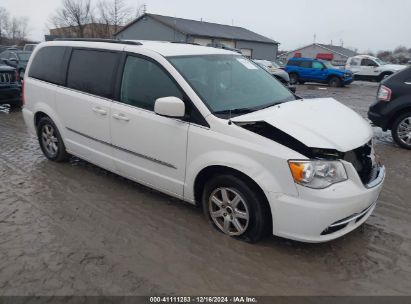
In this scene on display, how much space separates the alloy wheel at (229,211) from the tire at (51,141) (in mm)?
2807

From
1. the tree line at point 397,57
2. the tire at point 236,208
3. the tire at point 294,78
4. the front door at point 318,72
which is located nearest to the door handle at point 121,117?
the tire at point 236,208

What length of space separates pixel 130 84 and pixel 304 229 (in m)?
2.41

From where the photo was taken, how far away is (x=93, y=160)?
4840mm

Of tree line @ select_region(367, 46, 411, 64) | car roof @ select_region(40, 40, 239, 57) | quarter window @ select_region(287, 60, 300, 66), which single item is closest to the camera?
car roof @ select_region(40, 40, 239, 57)

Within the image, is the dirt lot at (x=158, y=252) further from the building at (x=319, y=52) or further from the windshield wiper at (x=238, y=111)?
the building at (x=319, y=52)

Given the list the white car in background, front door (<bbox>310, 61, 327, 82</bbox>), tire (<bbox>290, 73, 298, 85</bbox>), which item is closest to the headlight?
front door (<bbox>310, 61, 327, 82</bbox>)

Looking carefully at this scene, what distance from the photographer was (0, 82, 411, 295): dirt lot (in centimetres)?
294

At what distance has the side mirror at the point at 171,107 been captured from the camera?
3.49 meters

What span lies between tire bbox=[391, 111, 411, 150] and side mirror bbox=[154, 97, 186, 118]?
509cm

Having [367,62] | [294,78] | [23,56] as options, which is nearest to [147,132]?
[23,56]

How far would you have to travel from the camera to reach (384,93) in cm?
704

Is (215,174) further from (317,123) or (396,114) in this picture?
(396,114)

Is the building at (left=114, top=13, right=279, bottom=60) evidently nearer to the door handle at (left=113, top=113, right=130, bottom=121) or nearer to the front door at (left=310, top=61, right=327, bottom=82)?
the front door at (left=310, top=61, right=327, bottom=82)

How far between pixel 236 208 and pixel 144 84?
1.68 meters
